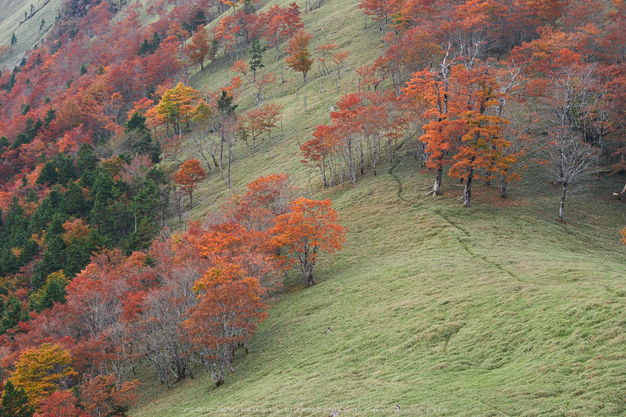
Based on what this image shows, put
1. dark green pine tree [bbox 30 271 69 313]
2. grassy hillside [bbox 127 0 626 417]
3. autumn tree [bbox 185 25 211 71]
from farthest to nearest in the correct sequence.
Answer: autumn tree [bbox 185 25 211 71]
dark green pine tree [bbox 30 271 69 313]
grassy hillside [bbox 127 0 626 417]

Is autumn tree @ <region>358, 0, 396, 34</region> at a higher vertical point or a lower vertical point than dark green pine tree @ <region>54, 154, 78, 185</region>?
lower

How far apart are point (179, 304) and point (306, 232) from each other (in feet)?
39.1

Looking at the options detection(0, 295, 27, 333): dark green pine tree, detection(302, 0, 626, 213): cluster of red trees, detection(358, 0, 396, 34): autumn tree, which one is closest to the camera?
detection(302, 0, 626, 213): cluster of red trees

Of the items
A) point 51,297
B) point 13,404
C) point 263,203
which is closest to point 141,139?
point 51,297

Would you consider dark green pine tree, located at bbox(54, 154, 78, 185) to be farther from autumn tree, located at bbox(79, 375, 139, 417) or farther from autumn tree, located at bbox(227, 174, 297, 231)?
autumn tree, located at bbox(79, 375, 139, 417)

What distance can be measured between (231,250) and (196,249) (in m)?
3.54

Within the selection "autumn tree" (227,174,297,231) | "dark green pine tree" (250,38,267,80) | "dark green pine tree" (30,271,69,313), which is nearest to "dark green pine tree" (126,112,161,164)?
"dark green pine tree" (250,38,267,80)

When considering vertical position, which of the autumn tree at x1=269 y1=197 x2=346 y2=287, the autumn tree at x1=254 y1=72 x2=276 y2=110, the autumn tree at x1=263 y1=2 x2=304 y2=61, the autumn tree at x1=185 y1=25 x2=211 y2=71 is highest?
the autumn tree at x1=185 y1=25 x2=211 y2=71

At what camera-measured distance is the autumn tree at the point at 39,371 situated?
106 ft

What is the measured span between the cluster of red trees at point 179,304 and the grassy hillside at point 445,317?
7.63 ft

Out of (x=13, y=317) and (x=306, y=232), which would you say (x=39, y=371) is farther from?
(x=306, y=232)

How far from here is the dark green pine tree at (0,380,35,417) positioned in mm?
30250

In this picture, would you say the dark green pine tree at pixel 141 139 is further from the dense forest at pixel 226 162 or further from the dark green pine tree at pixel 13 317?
the dark green pine tree at pixel 13 317

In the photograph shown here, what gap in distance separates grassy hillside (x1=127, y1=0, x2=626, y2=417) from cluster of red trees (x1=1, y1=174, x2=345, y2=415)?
233 cm
